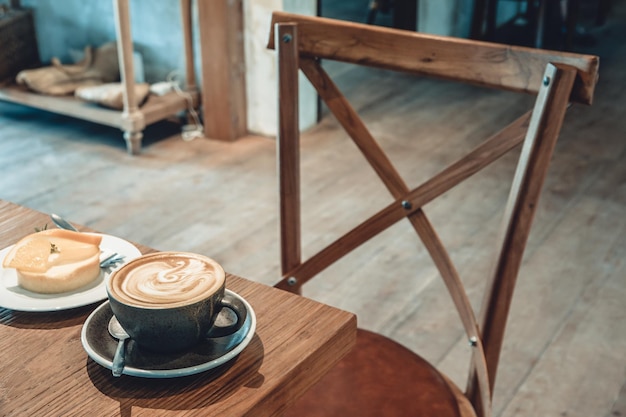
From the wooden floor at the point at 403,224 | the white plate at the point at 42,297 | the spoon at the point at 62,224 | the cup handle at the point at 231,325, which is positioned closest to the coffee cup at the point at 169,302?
the cup handle at the point at 231,325

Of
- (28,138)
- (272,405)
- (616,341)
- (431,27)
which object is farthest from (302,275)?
(431,27)

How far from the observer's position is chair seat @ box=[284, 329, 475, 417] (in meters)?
1.06

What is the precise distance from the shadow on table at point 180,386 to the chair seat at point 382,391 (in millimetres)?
302

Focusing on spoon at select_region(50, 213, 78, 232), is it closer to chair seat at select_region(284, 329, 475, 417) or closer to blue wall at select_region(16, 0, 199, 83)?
chair seat at select_region(284, 329, 475, 417)

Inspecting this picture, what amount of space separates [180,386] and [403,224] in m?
1.87

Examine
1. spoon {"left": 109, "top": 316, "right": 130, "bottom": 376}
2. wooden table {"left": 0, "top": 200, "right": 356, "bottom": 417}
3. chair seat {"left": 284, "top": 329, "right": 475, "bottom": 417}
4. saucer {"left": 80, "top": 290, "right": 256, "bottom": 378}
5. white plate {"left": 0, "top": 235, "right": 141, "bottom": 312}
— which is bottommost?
chair seat {"left": 284, "top": 329, "right": 475, "bottom": 417}

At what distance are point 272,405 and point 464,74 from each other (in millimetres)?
549

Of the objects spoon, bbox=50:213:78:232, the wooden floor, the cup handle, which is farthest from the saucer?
the wooden floor

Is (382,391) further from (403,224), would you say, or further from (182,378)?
(403,224)

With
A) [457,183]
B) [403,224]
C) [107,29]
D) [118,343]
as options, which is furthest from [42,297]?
[107,29]

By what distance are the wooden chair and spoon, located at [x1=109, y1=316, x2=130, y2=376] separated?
1.05 ft

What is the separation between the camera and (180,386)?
0.77 metres

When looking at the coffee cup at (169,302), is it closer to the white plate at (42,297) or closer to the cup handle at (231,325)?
the cup handle at (231,325)

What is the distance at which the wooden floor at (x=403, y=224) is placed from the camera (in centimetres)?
195
